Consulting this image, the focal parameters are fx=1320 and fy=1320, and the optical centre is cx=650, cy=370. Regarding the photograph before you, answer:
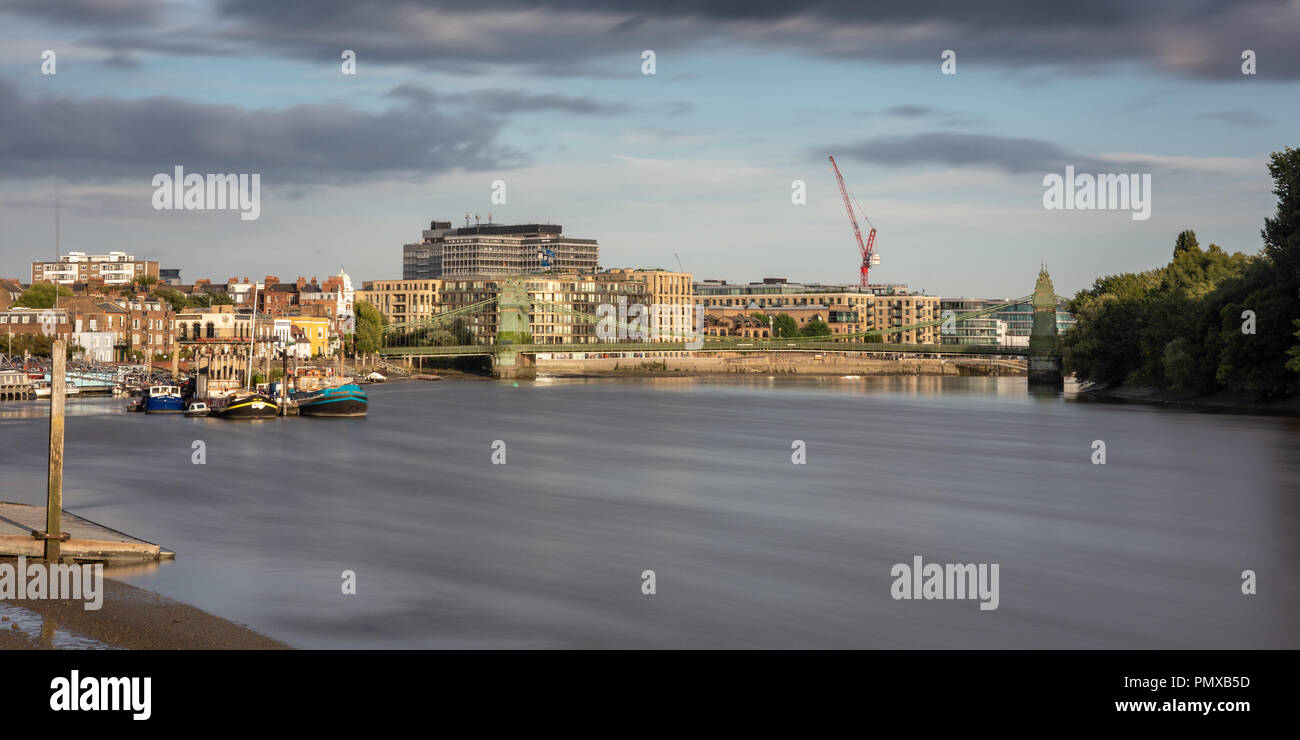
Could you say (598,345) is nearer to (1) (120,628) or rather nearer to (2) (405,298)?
(2) (405,298)

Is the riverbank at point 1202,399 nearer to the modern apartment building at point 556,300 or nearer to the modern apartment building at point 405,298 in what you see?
Answer: the modern apartment building at point 556,300

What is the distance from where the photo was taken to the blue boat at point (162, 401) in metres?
55.3

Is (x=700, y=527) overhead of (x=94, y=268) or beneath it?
beneath

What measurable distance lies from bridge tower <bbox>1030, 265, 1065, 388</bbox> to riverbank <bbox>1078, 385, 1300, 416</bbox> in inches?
819

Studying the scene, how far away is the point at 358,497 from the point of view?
89.3ft

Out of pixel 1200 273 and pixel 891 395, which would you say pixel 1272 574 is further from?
pixel 891 395

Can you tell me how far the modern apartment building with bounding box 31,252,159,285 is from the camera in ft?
511

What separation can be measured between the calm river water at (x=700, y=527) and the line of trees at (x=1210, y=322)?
232 cm

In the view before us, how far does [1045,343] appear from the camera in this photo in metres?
96.6

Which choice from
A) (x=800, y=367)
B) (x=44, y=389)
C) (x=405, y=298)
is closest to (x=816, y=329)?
(x=800, y=367)

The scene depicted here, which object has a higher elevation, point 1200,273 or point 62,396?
point 1200,273

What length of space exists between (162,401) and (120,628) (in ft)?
152
